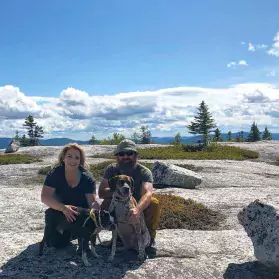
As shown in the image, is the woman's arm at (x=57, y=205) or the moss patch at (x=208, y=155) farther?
the moss patch at (x=208, y=155)

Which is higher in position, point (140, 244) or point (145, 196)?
point (145, 196)

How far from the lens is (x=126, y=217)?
789 cm

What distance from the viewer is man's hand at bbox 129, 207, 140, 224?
7.75 meters

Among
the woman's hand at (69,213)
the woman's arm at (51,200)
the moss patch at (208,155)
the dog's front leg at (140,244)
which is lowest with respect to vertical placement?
the dog's front leg at (140,244)

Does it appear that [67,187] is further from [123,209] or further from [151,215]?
[151,215]

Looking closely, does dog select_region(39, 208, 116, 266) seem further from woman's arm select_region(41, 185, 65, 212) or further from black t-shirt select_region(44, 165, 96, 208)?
black t-shirt select_region(44, 165, 96, 208)

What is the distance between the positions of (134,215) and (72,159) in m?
2.12

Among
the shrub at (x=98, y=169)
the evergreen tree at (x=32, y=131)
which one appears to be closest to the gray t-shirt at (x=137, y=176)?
the shrub at (x=98, y=169)

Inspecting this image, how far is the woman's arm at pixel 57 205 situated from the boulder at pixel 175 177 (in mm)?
12565

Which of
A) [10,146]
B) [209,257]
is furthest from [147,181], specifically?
[10,146]

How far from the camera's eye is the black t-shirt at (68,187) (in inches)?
341

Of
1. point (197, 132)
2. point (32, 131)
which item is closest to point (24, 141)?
point (32, 131)

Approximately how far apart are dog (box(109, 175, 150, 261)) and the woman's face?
1.28 meters

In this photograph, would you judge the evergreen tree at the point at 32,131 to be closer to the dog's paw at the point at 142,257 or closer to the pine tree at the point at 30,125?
the pine tree at the point at 30,125
